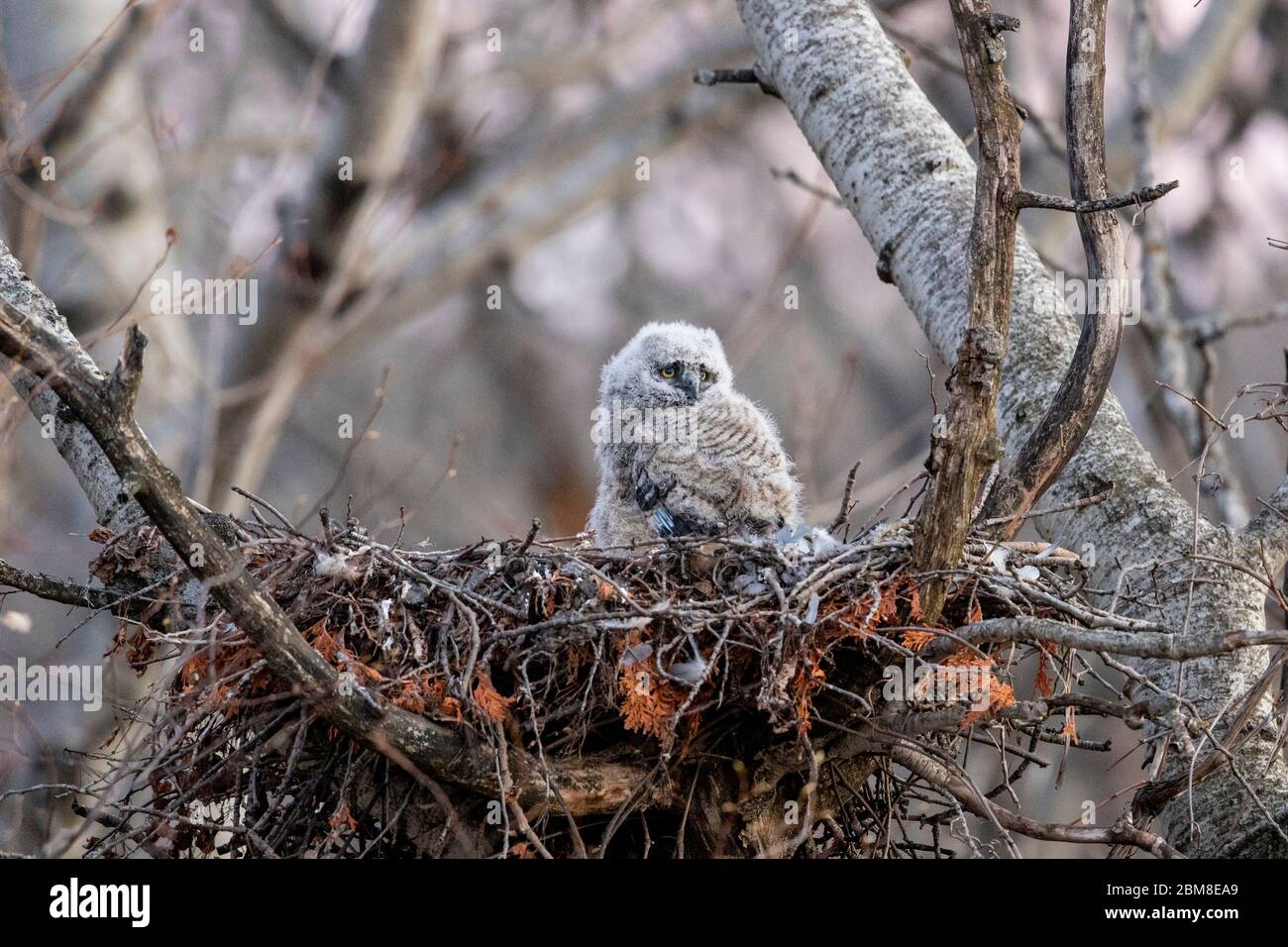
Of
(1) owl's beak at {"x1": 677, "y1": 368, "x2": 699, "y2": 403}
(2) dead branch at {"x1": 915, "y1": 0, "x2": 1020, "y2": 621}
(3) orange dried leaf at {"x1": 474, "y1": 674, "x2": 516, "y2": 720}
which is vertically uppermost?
(1) owl's beak at {"x1": 677, "y1": 368, "x2": 699, "y2": 403}

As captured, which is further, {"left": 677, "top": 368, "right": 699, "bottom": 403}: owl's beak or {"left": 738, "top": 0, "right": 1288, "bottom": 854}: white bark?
{"left": 677, "top": 368, "right": 699, "bottom": 403}: owl's beak

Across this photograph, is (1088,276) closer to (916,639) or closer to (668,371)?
(916,639)

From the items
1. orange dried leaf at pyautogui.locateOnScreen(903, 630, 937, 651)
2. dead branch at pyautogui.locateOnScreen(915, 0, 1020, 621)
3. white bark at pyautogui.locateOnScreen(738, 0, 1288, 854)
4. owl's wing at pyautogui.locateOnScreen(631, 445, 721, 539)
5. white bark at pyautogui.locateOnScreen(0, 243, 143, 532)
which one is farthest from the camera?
owl's wing at pyautogui.locateOnScreen(631, 445, 721, 539)

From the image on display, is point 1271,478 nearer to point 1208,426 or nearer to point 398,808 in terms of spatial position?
point 1208,426

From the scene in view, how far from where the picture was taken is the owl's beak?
4.67 metres

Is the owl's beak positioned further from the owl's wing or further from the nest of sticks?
the nest of sticks

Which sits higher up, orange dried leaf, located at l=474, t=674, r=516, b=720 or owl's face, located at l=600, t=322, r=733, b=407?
owl's face, located at l=600, t=322, r=733, b=407

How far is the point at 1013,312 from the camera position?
432cm

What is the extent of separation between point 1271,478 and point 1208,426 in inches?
198

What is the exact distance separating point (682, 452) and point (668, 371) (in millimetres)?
513

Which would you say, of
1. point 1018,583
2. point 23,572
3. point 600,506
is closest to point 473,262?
point 600,506

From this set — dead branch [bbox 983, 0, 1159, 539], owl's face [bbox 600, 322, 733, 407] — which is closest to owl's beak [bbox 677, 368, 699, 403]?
owl's face [bbox 600, 322, 733, 407]

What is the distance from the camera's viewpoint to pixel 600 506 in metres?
4.57

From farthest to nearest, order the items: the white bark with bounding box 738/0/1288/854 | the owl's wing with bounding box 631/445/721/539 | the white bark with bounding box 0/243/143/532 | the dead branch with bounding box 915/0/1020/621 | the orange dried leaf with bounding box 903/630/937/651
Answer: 1. the owl's wing with bounding box 631/445/721/539
2. the white bark with bounding box 738/0/1288/854
3. the white bark with bounding box 0/243/143/532
4. the orange dried leaf with bounding box 903/630/937/651
5. the dead branch with bounding box 915/0/1020/621
